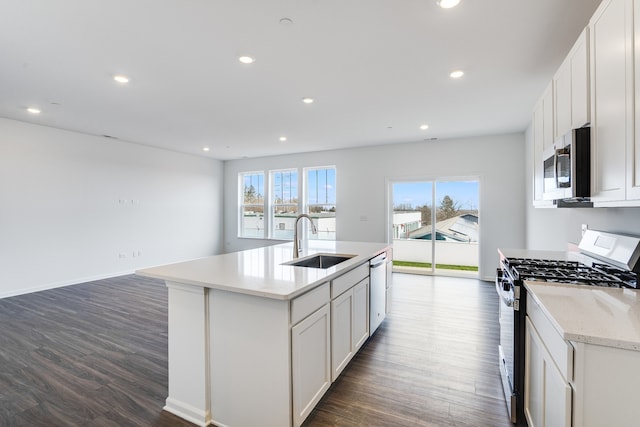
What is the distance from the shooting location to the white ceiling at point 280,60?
2043mm

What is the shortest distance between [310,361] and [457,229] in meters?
4.97

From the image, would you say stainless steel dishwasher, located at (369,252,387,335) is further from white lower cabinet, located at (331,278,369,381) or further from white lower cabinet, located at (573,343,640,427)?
white lower cabinet, located at (573,343,640,427)

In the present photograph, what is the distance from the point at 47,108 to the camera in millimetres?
4008

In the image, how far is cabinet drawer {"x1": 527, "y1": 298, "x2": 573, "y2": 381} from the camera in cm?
107

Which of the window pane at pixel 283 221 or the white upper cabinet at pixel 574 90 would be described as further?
the window pane at pixel 283 221

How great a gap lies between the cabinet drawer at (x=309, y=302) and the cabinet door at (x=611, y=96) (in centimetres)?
159

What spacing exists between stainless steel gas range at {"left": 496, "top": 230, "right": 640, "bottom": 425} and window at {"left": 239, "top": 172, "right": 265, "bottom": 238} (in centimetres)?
662

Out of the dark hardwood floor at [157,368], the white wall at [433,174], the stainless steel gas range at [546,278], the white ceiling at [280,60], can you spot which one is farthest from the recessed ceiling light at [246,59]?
the white wall at [433,174]

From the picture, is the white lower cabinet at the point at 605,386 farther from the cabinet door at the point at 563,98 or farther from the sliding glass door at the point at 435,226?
the sliding glass door at the point at 435,226

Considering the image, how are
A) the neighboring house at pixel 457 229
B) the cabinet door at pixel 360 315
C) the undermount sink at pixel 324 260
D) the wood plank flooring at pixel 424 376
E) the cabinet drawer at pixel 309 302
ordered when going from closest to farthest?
the cabinet drawer at pixel 309 302 → the wood plank flooring at pixel 424 376 → the cabinet door at pixel 360 315 → the undermount sink at pixel 324 260 → the neighboring house at pixel 457 229

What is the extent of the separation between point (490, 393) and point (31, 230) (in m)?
6.55

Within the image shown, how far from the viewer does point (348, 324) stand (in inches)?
95.4

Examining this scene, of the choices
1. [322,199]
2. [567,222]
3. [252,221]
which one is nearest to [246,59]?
[567,222]

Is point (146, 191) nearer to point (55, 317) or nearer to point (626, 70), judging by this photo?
point (55, 317)
